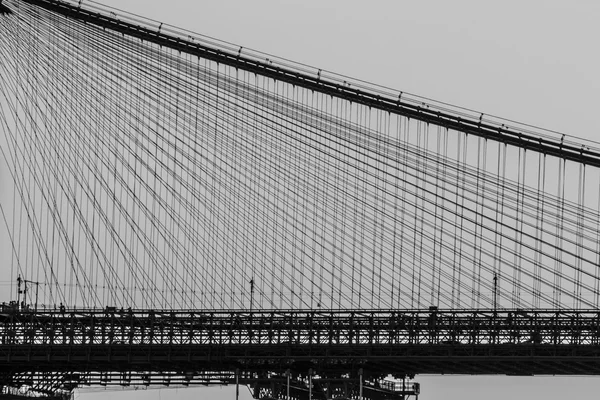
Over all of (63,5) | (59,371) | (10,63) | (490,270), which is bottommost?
(59,371)

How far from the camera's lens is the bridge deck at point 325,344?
172 feet

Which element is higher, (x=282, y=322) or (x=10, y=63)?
(x=10, y=63)

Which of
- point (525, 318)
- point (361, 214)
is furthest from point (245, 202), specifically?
point (525, 318)

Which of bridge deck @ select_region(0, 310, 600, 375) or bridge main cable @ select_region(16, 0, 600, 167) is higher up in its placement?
bridge main cable @ select_region(16, 0, 600, 167)

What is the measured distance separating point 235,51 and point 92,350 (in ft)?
53.4

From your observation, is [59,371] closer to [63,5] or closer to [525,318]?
[63,5]

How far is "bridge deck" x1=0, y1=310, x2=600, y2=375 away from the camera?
2066 inches

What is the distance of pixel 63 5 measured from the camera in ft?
198

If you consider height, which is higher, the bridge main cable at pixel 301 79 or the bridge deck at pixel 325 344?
the bridge main cable at pixel 301 79

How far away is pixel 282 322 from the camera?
2194 inches

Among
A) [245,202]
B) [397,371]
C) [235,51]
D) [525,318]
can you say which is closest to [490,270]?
[525,318]

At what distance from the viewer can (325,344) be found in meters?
53.4

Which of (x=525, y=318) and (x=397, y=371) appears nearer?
(x=525, y=318)

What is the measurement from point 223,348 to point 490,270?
12.1 metres
